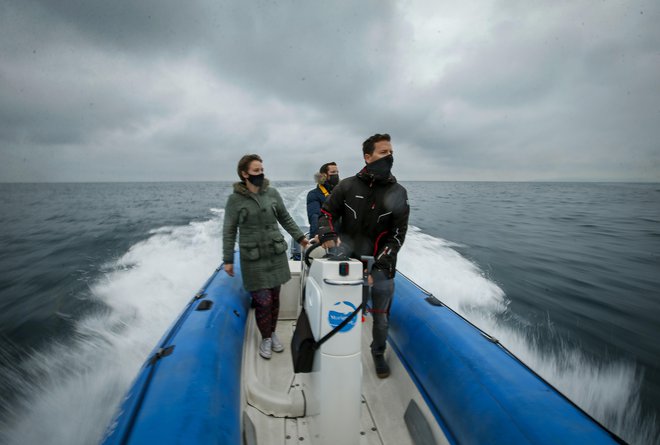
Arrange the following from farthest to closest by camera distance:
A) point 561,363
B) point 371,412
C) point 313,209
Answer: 1. point 561,363
2. point 313,209
3. point 371,412

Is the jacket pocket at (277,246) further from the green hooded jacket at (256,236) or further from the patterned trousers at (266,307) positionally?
the patterned trousers at (266,307)

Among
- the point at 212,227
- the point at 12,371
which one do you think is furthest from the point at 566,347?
the point at 212,227

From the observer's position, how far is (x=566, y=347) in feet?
11.1

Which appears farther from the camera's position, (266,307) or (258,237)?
(266,307)

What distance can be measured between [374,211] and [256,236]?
2.95 ft

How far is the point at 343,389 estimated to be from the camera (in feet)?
3.98

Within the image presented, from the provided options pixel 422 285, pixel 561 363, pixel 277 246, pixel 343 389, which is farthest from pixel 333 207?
pixel 422 285

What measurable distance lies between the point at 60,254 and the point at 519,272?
1125cm

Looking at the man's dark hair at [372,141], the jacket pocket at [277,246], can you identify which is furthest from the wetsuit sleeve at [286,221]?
the man's dark hair at [372,141]

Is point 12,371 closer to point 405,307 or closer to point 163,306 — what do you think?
point 163,306

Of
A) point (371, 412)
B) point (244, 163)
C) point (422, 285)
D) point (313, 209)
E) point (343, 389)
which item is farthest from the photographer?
point (422, 285)

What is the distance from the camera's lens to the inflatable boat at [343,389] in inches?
46.2

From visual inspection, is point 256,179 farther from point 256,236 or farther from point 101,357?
point 101,357

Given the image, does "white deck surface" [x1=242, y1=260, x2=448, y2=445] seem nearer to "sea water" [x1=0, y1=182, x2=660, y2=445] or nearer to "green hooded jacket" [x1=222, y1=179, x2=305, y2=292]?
"green hooded jacket" [x1=222, y1=179, x2=305, y2=292]
